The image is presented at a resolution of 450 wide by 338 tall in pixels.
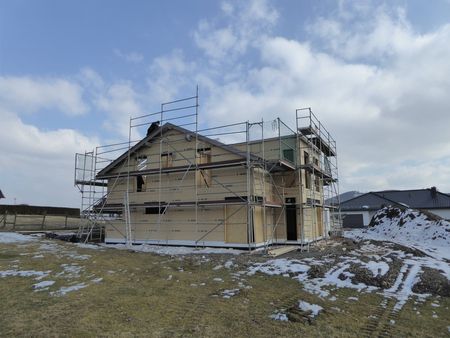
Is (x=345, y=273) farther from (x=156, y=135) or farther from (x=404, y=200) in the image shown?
(x=404, y=200)

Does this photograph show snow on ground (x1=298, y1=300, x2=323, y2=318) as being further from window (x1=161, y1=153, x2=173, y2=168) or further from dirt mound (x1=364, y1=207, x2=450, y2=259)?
window (x1=161, y1=153, x2=173, y2=168)

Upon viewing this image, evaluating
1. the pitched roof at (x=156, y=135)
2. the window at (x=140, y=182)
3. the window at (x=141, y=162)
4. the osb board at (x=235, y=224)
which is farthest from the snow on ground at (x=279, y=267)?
the window at (x=141, y=162)

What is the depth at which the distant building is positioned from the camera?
38375mm

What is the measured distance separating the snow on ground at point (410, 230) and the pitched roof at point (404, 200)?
42.2 feet

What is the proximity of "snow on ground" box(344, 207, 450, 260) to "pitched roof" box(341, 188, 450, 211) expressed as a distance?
1286 centimetres

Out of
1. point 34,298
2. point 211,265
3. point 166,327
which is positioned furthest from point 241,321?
point 211,265

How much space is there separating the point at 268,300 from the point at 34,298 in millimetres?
4936

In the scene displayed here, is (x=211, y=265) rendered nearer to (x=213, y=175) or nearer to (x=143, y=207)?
(x=213, y=175)

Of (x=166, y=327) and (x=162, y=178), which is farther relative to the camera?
(x=162, y=178)

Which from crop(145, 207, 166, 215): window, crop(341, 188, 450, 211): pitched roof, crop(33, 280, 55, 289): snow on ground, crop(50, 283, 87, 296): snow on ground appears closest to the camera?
crop(50, 283, 87, 296): snow on ground

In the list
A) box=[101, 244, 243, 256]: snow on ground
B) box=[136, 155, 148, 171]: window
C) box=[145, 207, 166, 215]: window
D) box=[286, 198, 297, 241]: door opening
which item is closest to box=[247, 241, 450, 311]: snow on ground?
box=[101, 244, 243, 256]: snow on ground

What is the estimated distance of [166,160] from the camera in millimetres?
18250

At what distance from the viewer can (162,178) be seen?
17.9 metres

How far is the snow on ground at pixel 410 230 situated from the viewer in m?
19.1
